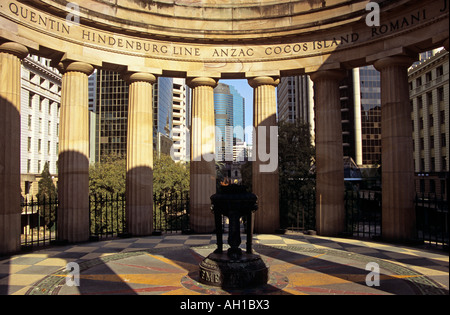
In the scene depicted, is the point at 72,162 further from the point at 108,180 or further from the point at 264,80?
the point at 108,180

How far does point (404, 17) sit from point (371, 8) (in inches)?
65.1

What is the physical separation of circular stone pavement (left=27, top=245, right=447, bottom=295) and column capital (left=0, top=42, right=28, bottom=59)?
9832 mm

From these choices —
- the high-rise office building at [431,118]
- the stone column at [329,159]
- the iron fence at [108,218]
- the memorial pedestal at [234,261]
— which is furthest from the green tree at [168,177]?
the high-rise office building at [431,118]

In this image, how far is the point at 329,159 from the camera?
62.8 ft

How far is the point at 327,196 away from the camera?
19141 mm

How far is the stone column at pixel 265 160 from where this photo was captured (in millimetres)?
19875

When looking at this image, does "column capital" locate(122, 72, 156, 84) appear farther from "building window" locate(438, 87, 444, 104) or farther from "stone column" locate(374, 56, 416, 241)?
"building window" locate(438, 87, 444, 104)

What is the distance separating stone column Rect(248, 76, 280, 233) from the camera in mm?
19875

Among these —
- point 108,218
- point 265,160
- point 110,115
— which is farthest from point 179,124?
point 265,160

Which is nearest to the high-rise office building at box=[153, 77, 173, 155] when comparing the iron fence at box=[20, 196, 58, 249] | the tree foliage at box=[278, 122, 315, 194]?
the iron fence at box=[20, 196, 58, 249]

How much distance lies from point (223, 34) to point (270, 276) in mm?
14204

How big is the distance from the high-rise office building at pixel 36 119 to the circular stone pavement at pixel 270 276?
57615 millimetres
